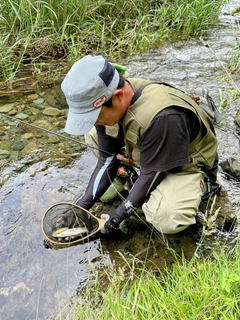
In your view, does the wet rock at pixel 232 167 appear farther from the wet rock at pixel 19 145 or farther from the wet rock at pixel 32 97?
the wet rock at pixel 32 97

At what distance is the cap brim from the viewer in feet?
7.01

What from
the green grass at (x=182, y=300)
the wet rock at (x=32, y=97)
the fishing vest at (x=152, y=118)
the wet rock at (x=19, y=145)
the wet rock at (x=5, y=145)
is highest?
the fishing vest at (x=152, y=118)

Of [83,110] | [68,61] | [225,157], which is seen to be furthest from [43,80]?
[83,110]

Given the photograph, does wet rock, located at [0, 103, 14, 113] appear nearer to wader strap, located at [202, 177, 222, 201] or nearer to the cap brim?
the cap brim

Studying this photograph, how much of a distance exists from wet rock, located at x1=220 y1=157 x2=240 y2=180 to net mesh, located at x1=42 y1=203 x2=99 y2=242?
Answer: 125cm

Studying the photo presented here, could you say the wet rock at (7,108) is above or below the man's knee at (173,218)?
below

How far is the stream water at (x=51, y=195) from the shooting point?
2453 mm

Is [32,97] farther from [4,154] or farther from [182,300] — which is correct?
[182,300]

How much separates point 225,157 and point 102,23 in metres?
3.19

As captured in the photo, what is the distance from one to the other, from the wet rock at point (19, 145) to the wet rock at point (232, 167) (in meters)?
1.89

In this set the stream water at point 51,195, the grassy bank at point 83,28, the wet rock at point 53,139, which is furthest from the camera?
the grassy bank at point 83,28

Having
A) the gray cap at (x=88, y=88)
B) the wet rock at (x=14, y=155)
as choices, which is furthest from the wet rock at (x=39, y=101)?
the gray cap at (x=88, y=88)

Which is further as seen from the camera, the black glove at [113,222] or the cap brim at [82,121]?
the black glove at [113,222]

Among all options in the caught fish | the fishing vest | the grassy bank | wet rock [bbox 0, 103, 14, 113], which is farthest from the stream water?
the fishing vest
